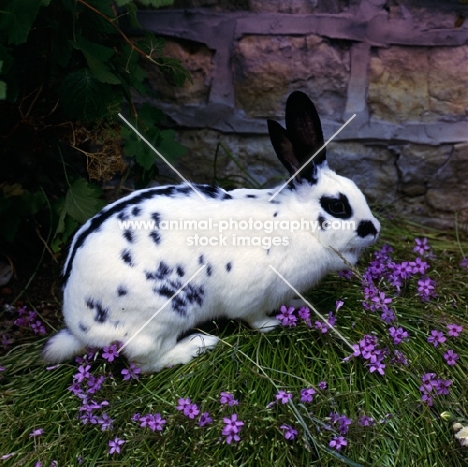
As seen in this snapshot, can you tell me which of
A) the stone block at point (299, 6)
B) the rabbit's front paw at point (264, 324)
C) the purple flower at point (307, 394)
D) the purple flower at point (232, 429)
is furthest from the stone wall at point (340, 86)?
the purple flower at point (232, 429)

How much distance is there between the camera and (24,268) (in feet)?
10.7

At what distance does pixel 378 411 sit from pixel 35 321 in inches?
60.0

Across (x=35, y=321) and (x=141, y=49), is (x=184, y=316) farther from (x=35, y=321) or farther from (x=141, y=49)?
(x=141, y=49)

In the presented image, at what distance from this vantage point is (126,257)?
238 cm

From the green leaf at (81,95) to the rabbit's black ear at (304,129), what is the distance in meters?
0.80

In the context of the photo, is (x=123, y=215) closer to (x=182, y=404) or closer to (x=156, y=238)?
(x=156, y=238)

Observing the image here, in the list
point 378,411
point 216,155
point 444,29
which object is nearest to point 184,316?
point 378,411

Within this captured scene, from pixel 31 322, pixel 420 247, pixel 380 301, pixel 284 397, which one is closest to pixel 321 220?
pixel 380 301

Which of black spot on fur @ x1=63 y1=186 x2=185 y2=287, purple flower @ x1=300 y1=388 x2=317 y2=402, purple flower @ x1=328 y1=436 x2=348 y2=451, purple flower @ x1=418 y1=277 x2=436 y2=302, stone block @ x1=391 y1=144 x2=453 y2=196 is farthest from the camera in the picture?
stone block @ x1=391 y1=144 x2=453 y2=196

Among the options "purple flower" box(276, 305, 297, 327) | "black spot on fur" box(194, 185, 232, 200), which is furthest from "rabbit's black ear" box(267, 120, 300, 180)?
"purple flower" box(276, 305, 297, 327)

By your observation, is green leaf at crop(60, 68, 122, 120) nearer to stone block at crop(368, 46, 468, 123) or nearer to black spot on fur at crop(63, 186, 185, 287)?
black spot on fur at crop(63, 186, 185, 287)

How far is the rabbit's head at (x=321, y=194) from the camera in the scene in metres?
2.37

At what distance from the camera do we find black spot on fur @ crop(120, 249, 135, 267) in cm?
238

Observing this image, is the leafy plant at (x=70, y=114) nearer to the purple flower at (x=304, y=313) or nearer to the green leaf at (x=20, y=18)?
the green leaf at (x=20, y=18)
